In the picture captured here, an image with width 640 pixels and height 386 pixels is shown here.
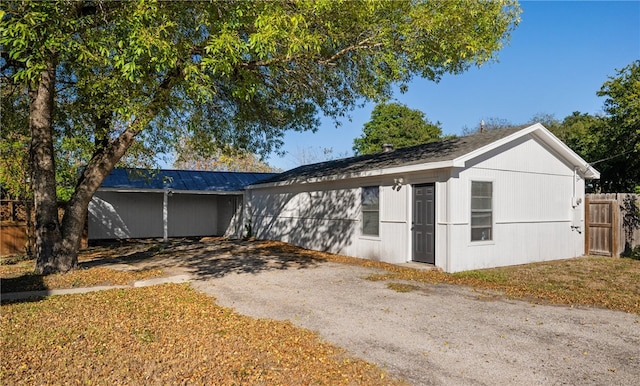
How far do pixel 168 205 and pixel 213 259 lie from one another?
9376 millimetres

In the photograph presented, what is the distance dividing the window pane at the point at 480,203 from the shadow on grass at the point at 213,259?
13.7 ft

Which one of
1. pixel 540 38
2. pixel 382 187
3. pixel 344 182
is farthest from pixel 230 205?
pixel 540 38

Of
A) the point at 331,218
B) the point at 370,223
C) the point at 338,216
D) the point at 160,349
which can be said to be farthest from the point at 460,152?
the point at 160,349

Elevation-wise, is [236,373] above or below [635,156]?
below

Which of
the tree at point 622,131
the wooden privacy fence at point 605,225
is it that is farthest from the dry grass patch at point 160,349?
the tree at point 622,131

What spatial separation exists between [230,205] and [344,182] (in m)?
9.96

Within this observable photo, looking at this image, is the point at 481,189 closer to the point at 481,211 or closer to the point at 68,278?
the point at 481,211

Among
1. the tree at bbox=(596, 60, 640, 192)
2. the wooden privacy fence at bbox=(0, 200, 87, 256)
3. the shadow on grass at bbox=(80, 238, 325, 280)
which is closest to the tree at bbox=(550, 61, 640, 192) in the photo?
the tree at bbox=(596, 60, 640, 192)

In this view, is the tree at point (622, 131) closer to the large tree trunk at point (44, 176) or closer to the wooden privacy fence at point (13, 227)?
the large tree trunk at point (44, 176)

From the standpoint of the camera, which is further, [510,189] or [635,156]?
[635,156]

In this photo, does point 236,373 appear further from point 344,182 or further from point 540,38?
point 540,38

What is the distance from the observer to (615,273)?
9305 millimetres

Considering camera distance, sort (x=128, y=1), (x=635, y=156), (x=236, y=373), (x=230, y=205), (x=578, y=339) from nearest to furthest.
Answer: (x=236, y=373) → (x=578, y=339) → (x=128, y=1) → (x=635, y=156) → (x=230, y=205)

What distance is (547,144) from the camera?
11516 millimetres
